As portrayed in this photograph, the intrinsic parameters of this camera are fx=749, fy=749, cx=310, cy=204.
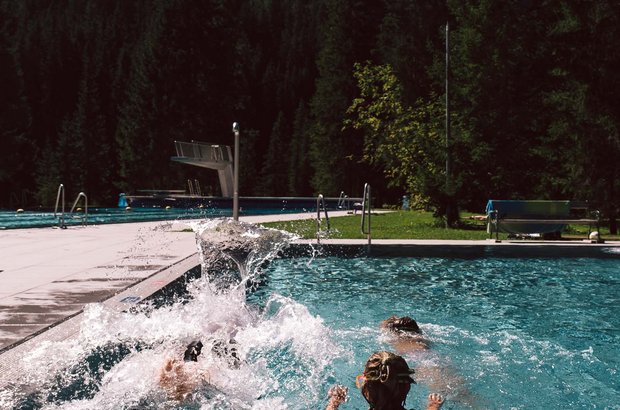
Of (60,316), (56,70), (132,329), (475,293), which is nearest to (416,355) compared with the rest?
(132,329)

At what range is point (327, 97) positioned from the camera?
177ft

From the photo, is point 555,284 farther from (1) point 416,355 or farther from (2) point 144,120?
(2) point 144,120

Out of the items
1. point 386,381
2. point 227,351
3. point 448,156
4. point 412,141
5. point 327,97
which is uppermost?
point 327,97

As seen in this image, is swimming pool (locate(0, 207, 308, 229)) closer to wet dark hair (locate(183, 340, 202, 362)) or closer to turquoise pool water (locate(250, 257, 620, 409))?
turquoise pool water (locate(250, 257, 620, 409))

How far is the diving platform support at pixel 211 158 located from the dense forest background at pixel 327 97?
7.70m

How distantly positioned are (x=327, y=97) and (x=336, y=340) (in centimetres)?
4635

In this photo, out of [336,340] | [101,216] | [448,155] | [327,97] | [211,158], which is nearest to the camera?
[336,340]

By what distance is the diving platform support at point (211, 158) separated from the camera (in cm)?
3572

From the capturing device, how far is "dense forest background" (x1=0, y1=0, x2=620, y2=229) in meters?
21.9

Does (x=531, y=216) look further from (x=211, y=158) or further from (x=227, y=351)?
(x=211, y=158)

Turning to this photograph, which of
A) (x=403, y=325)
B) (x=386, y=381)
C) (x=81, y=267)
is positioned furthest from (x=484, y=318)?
(x=386, y=381)

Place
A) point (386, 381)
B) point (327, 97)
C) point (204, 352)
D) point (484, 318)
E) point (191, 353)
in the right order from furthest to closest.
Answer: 1. point (327, 97)
2. point (484, 318)
3. point (204, 352)
4. point (191, 353)
5. point (386, 381)

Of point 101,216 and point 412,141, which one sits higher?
point 412,141

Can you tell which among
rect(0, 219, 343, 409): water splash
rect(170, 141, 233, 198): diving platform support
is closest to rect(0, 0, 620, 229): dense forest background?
rect(170, 141, 233, 198): diving platform support
